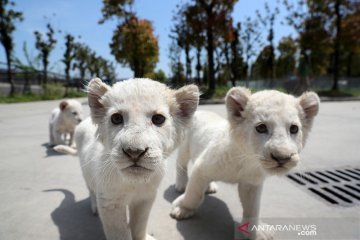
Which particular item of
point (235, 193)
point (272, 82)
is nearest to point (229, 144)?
point (235, 193)

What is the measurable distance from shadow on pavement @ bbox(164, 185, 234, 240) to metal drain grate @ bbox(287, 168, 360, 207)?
4.07 feet

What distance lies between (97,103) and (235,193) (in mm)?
2254

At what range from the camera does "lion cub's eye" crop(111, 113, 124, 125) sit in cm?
206

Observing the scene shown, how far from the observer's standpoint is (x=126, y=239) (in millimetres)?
2211

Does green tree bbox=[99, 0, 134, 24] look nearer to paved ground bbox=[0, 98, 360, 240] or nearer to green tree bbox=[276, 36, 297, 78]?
paved ground bbox=[0, 98, 360, 240]

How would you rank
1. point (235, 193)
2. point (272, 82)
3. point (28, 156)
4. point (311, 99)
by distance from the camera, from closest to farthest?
point (311, 99) < point (235, 193) < point (28, 156) < point (272, 82)

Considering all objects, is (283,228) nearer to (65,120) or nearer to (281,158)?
(281,158)

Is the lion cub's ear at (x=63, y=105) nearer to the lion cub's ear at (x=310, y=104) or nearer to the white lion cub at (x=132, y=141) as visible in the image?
the white lion cub at (x=132, y=141)

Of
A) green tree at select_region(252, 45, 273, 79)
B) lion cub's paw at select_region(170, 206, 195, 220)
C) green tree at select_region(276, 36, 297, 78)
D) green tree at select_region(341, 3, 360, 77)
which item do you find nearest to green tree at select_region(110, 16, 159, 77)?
green tree at select_region(341, 3, 360, 77)

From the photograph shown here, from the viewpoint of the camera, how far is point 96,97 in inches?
91.3

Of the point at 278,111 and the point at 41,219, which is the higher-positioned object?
the point at 278,111

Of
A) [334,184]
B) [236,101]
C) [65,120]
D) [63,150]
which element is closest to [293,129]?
[236,101]

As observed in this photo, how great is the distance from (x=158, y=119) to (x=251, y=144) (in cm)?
90

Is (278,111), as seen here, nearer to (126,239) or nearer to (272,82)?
(126,239)
